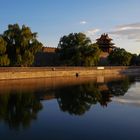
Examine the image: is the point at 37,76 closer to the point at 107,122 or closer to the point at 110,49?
the point at 107,122

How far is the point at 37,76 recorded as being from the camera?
5000 cm

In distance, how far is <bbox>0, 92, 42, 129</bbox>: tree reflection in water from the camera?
17.2 meters

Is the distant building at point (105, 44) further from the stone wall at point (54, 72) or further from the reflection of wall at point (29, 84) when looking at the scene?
the reflection of wall at point (29, 84)

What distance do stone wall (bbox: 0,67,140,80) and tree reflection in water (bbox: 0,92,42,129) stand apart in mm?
15525

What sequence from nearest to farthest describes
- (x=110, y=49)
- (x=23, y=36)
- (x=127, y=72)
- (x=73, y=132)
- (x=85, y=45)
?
(x=73, y=132), (x=23, y=36), (x=85, y=45), (x=127, y=72), (x=110, y=49)

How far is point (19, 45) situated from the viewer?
160 feet

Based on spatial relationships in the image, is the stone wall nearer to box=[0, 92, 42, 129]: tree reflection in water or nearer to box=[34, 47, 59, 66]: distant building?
box=[34, 47, 59, 66]: distant building

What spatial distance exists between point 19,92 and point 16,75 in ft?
51.7

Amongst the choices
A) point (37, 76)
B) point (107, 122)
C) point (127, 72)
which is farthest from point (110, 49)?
point (107, 122)

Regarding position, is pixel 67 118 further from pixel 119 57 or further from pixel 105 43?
pixel 105 43

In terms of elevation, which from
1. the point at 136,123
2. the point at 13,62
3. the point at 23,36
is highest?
the point at 23,36

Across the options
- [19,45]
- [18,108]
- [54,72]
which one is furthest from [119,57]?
[18,108]

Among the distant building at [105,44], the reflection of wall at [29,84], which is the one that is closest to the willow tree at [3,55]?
the reflection of wall at [29,84]

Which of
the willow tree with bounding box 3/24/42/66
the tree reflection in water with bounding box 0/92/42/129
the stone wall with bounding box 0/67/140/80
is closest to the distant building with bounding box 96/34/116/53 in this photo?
the stone wall with bounding box 0/67/140/80
